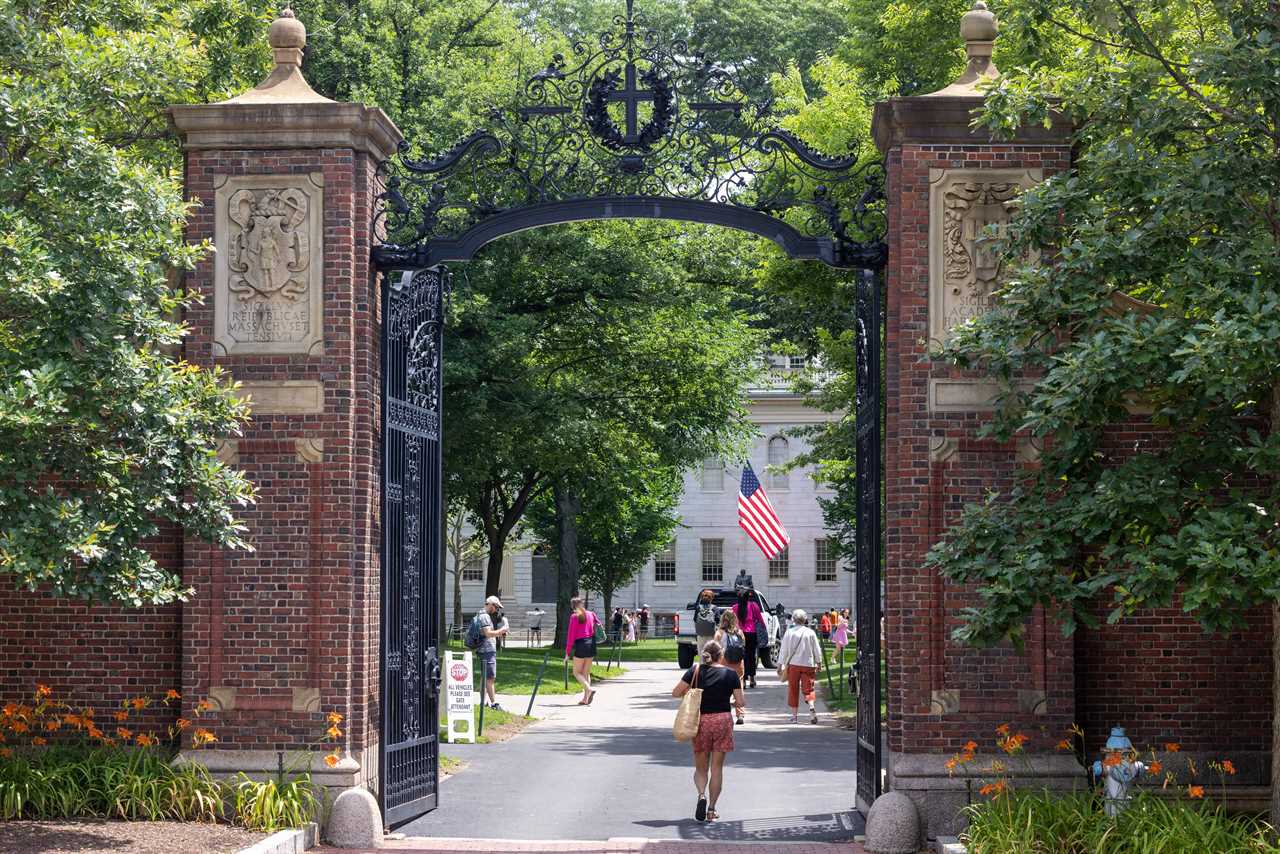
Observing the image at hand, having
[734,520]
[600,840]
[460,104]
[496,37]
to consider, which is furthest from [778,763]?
[734,520]

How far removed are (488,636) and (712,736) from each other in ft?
31.2

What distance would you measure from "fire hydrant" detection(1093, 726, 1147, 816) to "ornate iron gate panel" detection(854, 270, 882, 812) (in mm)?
1776

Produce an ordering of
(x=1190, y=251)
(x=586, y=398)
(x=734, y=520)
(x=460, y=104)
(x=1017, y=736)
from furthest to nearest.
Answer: (x=734, y=520), (x=586, y=398), (x=460, y=104), (x=1017, y=736), (x=1190, y=251)

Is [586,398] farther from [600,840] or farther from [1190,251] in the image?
[1190,251]

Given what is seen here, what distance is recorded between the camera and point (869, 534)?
13.3 m

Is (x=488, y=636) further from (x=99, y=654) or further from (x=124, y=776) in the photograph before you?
(x=124, y=776)

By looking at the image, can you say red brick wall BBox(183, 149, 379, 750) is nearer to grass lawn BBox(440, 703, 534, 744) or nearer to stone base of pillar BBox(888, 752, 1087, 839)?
stone base of pillar BBox(888, 752, 1087, 839)

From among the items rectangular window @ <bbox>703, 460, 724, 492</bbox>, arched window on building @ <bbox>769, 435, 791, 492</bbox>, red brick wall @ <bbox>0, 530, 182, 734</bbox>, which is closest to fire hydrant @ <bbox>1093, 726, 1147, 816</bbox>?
red brick wall @ <bbox>0, 530, 182, 734</bbox>

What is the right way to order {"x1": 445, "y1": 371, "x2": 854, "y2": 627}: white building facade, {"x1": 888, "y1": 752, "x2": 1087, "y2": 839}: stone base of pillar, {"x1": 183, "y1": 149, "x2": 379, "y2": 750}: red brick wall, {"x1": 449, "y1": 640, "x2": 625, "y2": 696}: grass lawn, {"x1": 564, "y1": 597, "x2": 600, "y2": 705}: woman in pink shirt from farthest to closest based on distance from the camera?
{"x1": 445, "y1": 371, "x2": 854, "y2": 627}: white building facade
{"x1": 449, "y1": 640, "x2": 625, "y2": 696}: grass lawn
{"x1": 564, "y1": 597, "x2": 600, "y2": 705}: woman in pink shirt
{"x1": 183, "y1": 149, "x2": 379, "y2": 750}: red brick wall
{"x1": 888, "y1": 752, "x2": 1087, "y2": 839}: stone base of pillar

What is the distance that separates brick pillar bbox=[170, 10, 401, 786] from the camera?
42.0ft

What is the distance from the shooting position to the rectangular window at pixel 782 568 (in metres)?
70.2

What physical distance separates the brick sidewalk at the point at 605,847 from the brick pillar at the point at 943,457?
0.90 m

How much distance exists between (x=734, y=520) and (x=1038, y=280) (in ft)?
200

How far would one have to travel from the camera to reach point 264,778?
1266 centimetres
